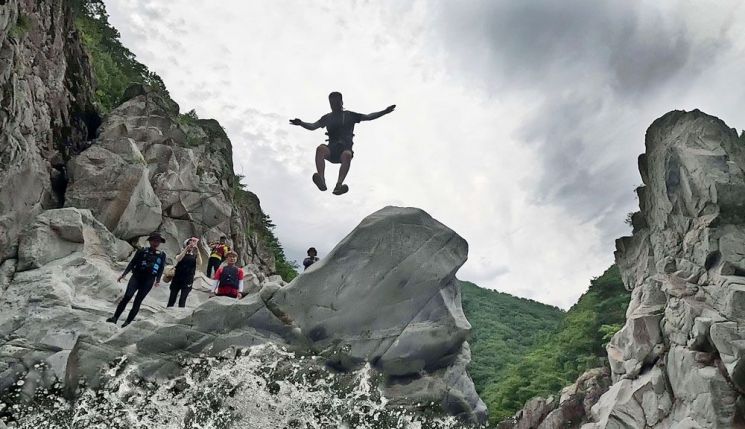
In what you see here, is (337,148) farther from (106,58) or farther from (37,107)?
(106,58)

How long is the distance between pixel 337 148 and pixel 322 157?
0.37 m

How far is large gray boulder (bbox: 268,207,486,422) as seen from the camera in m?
9.58

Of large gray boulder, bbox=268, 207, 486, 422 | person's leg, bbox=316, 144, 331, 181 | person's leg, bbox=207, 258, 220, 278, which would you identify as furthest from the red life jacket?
person's leg, bbox=207, 258, 220, 278

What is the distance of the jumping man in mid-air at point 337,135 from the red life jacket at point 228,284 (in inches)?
124

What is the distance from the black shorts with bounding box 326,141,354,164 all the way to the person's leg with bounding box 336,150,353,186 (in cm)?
19

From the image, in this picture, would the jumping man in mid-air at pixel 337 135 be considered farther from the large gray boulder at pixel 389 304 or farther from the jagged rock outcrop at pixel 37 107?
the jagged rock outcrop at pixel 37 107

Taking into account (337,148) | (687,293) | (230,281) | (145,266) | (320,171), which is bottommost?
(145,266)

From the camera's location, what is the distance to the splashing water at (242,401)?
29.5 feet

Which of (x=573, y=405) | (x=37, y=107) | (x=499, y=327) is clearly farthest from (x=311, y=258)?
(x=499, y=327)

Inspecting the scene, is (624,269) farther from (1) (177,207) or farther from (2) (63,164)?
(2) (63,164)

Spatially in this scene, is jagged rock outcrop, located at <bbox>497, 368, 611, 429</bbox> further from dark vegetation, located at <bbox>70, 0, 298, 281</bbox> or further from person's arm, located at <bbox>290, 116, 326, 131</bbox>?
person's arm, located at <bbox>290, 116, 326, 131</bbox>

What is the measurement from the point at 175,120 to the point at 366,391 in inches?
781

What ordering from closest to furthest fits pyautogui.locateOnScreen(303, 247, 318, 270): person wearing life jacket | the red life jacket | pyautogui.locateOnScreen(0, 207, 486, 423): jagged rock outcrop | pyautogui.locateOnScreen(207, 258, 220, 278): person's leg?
pyautogui.locateOnScreen(0, 207, 486, 423): jagged rock outcrop < the red life jacket < pyautogui.locateOnScreen(303, 247, 318, 270): person wearing life jacket < pyautogui.locateOnScreen(207, 258, 220, 278): person's leg

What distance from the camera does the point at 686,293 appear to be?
21.5 m
